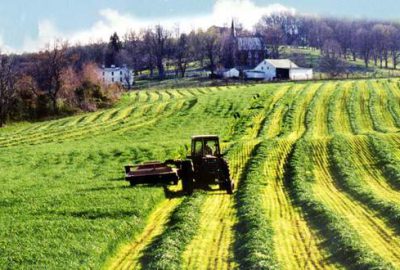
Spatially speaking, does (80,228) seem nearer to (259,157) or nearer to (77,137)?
(259,157)

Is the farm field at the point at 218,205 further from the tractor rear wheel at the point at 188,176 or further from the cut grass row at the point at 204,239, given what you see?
the tractor rear wheel at the point at 188,176

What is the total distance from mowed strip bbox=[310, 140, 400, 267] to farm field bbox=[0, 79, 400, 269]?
0.04 meters

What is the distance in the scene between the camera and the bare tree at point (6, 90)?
74.5 m

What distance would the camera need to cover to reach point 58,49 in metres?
85.9

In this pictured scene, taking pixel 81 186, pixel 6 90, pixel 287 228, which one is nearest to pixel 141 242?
pixel 287 228

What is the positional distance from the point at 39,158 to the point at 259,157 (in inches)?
596

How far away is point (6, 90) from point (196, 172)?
58.7m

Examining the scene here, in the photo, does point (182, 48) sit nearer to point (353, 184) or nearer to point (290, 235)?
point (353, 184)

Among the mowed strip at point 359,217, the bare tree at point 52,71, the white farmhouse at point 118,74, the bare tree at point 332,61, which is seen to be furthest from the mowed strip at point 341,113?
the white farmhouse at point 118,74

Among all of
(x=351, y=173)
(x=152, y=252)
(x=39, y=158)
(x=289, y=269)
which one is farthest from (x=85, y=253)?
(x=39, y=158)

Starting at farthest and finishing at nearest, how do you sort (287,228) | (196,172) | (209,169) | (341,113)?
(341,113), (196,172), (209,169), (287,228)

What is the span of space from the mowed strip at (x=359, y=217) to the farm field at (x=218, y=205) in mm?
44

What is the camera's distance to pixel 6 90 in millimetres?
76562

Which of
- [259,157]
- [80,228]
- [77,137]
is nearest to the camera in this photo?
[80,228]
